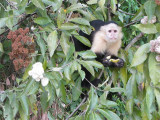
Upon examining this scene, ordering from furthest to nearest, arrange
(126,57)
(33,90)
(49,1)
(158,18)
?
(126,57) < (49,1) < (158,18) < (33,90)

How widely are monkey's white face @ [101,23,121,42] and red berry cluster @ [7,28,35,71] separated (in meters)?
0.86

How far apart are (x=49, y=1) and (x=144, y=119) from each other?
3.17ft

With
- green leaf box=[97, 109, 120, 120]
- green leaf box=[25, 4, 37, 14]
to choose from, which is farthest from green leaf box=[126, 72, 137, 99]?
green leaf box=[25, 4, 37, 14]

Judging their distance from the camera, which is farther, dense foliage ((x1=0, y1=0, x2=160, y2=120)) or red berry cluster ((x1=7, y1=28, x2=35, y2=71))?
red berry cluster ((x1=7, y1=28, x2=35, y2=71))

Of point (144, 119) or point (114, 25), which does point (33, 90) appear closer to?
point (144, 119)

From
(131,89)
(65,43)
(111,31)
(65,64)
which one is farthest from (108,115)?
(111,31)

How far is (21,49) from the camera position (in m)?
Answer: 1.63

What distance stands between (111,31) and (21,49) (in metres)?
1.01

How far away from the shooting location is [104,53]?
8.41 feet

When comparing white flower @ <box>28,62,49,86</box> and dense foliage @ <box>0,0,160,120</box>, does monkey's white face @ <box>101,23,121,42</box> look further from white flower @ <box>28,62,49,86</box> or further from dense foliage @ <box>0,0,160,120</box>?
white flower @ <box>28,62,49,86</box>

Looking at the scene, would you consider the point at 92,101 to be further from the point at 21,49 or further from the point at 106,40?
the point at 106,40

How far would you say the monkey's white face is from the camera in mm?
2352

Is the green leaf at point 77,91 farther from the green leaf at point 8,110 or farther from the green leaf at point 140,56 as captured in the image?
the green leaf at point 140,56

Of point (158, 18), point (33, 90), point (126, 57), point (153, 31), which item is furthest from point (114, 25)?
point (33, 90)
